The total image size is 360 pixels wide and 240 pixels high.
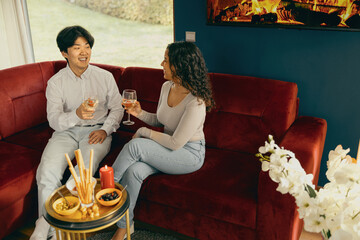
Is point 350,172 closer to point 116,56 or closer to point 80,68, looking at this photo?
point 80,68

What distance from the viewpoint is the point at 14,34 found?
387 centimetres

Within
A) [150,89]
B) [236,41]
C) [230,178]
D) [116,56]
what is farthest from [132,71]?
[116,56]

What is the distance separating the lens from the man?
221 centimetres

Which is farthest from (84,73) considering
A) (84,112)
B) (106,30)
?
(106,30)

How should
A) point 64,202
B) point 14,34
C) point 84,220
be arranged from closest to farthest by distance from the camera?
point 84,220 → point 64,202 → point 14,34

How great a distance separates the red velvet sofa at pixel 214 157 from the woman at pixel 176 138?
0.10 meters

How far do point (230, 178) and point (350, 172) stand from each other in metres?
1.25

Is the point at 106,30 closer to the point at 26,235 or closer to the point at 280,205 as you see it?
the point at 26,235

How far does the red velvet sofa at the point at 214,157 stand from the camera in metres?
1.87

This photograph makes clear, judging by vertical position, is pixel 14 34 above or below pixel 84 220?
above

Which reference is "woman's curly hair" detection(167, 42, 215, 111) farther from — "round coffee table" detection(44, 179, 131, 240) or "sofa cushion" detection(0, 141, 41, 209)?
"sofa cushion" detection(0, 141, 41, 209)

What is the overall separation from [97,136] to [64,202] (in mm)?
689

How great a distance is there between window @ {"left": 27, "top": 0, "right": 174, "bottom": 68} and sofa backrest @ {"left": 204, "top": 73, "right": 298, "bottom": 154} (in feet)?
6.24

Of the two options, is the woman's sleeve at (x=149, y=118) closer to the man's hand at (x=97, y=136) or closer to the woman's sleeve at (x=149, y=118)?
the woman's sleeve at (x=149, y=118)
